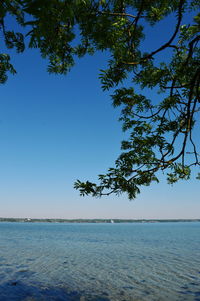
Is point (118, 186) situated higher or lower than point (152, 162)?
lower

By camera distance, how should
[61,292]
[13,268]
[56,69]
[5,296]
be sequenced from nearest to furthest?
[56,69] < [5,296] < [61,292] < [13,268]

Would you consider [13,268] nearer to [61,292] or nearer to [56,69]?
[61,292]

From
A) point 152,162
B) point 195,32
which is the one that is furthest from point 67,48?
point 152,162

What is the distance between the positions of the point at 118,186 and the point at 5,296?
9516 millimetres

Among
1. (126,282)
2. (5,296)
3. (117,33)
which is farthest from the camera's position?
(126,282)

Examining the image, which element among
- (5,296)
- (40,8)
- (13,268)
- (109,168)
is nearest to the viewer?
(40,8)

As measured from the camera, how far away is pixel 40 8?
4.30ft

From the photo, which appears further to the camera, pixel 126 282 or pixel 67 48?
pixel 126 282

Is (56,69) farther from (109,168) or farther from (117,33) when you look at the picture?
(109,168)

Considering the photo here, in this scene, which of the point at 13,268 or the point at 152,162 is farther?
the point at 13,268

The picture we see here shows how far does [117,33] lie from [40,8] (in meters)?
3.74

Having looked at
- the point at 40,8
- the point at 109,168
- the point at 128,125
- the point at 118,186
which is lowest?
the point at 118,186

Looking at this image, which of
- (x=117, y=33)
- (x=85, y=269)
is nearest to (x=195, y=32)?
(x=117, y=33)

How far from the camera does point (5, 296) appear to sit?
9.26 metres
